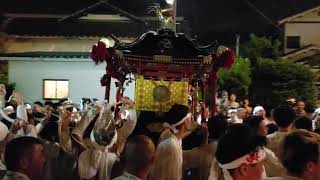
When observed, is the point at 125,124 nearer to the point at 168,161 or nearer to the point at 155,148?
the point at 168,161

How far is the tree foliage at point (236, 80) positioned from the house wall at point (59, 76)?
4.67 metres

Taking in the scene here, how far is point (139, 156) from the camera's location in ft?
11.8

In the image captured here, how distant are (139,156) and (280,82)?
19028 millimetres

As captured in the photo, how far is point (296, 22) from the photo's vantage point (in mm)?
29516

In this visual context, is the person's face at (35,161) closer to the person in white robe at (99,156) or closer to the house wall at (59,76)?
the person in white robe at (99,156)

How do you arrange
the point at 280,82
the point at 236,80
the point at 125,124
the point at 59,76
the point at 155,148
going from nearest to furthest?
the point at 155,148 < the point at 125,124 < the point at 236,80 < the point at 59,76 < the point at 280,82

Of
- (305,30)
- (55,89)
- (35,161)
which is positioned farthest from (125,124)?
(305,30)

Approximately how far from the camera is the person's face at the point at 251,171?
3.24 m

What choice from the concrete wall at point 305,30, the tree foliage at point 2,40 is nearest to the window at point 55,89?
the tree foliage at point 2,40

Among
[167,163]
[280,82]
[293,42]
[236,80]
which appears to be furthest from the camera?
[293,42]

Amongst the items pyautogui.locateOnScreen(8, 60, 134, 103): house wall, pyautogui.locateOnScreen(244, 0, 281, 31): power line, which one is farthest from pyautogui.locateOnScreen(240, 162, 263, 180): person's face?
pyautogui.locateOnScreen(244, 0, 281, 31): power line

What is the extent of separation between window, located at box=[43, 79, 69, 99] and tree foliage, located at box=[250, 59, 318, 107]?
301 inches

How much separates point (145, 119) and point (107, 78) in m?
1.26

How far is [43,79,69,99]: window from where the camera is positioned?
21.4 meters
